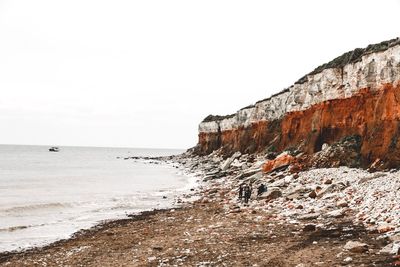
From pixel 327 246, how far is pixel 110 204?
2134 cm

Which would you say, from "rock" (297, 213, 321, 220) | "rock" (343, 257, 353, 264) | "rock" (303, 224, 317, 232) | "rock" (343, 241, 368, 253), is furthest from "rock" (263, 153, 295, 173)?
"rock" (343, 257, 353, 264)

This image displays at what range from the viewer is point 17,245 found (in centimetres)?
1741

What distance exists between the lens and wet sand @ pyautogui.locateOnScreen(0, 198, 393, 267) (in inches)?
452

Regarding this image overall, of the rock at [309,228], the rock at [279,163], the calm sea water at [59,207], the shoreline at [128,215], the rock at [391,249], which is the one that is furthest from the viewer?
the rock at [279,163]

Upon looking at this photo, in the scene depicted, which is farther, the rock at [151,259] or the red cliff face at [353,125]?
the red cliff face at [353,125]

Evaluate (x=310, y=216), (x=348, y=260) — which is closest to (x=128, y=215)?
(x=310, y=216)

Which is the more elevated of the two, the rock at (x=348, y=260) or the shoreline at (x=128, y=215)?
the rock at (x=348, y=260)

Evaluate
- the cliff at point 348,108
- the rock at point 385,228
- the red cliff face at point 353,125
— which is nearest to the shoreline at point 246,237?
the rock at point 385,228

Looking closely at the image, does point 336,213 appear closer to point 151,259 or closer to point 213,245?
point 213,245

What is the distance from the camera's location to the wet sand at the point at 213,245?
11.5 metres

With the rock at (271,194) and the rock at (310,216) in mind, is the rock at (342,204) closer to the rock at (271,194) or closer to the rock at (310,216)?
the rock at (310,216)

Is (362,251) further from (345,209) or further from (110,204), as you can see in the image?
(110,204)

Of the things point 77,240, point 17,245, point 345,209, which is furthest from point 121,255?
point 345,209

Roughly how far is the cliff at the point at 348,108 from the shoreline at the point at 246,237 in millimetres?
3548
